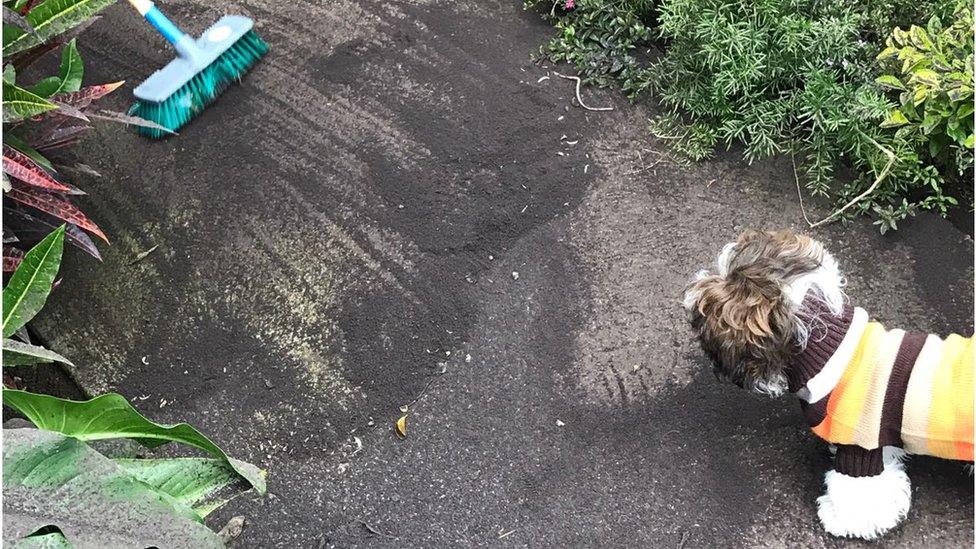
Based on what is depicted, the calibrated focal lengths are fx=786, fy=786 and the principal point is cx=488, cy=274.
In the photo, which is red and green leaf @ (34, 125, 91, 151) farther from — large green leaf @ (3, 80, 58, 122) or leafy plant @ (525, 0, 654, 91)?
leafy plant @ (525, 0, 654, 91)

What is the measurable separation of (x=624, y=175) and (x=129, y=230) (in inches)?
80.4

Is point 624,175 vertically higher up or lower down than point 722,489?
higher up

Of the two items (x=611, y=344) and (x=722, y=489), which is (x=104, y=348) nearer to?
(x=611, y=344)

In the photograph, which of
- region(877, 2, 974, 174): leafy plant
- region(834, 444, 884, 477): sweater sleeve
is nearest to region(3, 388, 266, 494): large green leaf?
region(834, 444, 884, 477): sweater sleeve

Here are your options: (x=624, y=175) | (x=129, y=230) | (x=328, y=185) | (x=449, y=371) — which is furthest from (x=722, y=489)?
(x=129, y=230)

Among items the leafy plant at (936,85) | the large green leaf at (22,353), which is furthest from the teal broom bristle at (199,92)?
the leafy plant at (936,85)

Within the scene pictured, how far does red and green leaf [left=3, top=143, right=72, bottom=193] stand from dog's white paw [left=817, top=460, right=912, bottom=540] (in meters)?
2.63

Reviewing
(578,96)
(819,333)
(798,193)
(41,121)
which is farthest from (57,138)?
(798,193)

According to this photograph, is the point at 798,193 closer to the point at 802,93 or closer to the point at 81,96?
the point at 802,93

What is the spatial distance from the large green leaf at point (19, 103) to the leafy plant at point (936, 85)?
2.84m

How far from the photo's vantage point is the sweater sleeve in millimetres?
2285

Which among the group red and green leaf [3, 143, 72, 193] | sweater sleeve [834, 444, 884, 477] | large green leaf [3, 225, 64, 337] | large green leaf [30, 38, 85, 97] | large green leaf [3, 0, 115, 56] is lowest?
sweater sleeve [834, 444, 884, 477]

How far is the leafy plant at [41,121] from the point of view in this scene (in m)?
2.53

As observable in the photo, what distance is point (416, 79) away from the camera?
3516 mm
